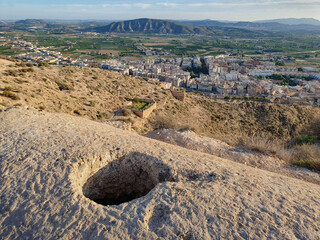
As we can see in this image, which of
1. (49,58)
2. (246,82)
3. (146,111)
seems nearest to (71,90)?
(146,111)

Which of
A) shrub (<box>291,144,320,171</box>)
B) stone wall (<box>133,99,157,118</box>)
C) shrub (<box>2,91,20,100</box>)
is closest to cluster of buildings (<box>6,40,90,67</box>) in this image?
stone wall (<box>133,99,157,118</box>)

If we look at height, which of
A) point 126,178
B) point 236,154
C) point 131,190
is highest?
point 126,178

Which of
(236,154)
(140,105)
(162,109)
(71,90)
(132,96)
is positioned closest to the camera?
(236,154)

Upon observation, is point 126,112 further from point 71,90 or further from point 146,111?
point 71,90

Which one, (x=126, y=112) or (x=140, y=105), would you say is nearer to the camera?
(x=126, y=112)

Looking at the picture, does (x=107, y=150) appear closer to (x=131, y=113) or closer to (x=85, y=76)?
(x=131, y=113)

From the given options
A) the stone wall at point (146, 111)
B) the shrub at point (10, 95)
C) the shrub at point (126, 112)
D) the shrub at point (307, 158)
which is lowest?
the stone wall at point (146, 111)

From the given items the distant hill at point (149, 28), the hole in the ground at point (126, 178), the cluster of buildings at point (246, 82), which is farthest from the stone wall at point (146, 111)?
the distant hill at point (149, 28)

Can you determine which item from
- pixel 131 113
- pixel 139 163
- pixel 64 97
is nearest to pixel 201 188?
pixel 139 163

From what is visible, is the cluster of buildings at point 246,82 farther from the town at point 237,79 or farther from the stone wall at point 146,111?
the stone wall at point 146,111
